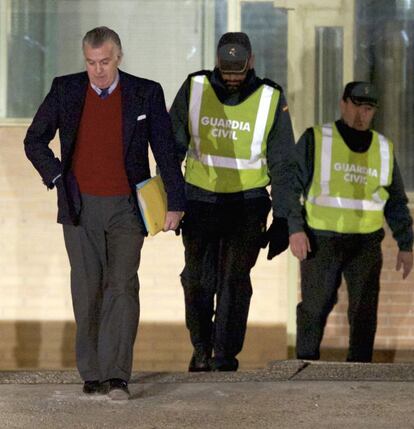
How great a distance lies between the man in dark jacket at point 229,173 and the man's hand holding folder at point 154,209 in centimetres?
111

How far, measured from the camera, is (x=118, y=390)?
7273mm

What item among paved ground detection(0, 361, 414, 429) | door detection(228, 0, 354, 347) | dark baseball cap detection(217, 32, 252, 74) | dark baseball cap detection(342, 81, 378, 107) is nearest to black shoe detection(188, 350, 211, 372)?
paved ground detection(0, 361, 414, 429)

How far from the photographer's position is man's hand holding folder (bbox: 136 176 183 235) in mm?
7320

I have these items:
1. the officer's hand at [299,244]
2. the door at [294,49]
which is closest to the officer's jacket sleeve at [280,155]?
the officer's hand at [299,244]

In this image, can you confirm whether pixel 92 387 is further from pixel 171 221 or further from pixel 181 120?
pixel 181 120

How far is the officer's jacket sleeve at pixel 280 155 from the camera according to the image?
28.1 feet

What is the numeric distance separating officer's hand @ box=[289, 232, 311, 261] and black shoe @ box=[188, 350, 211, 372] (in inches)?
28.7

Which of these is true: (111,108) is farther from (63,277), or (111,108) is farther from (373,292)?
(63,277)

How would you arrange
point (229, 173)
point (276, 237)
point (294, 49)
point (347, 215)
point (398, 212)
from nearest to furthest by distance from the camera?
point (229, 173), point (276, 237), point (347, 215), point (398, 212), point (294, 49)

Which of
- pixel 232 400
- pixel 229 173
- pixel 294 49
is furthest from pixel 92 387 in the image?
pixel 294 49

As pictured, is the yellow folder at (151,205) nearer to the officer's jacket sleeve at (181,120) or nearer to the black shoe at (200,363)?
the officer's jacket sleeve at (181,120)

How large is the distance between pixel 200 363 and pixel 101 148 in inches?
72.2

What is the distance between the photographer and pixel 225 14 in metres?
10.8

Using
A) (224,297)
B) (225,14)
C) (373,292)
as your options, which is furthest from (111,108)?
(225,14)
